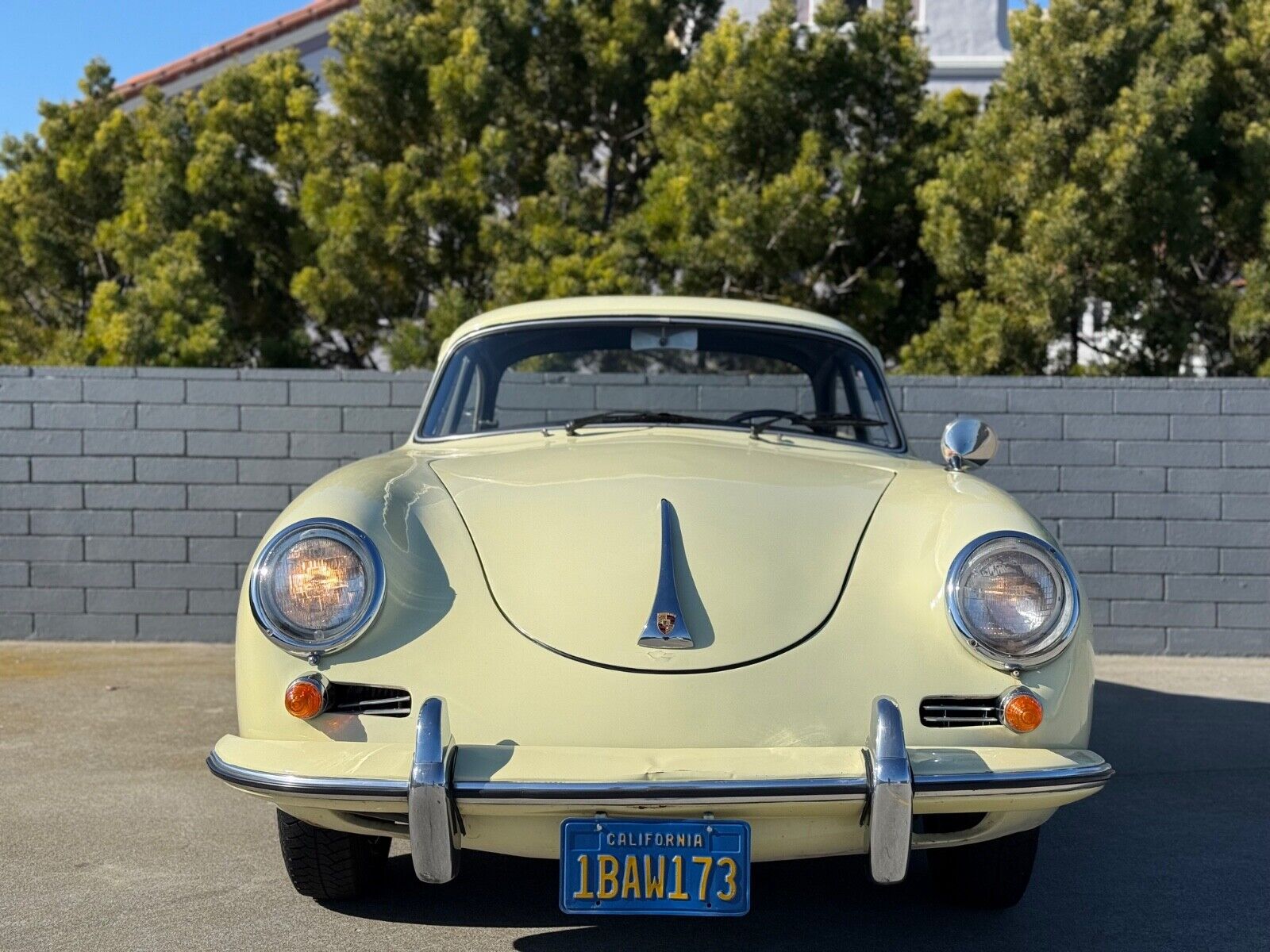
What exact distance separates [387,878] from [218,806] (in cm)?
92

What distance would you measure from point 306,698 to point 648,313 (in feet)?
6.24

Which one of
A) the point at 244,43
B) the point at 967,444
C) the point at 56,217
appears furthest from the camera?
the point at 244,43

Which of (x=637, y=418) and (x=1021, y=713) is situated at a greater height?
(x=637, y=418)

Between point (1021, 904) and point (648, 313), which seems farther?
point (648, 313)

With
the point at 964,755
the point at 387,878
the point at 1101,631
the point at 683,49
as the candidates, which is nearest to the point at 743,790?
the point at 964,755

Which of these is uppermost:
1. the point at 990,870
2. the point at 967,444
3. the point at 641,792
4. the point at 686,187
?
the point at 686,187

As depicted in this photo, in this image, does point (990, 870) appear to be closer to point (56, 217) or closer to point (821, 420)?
point (821, 420)

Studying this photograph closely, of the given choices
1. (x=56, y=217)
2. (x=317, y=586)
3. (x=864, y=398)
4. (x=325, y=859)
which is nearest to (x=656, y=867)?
(x=317, y=586)

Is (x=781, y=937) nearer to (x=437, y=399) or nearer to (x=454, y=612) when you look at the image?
(x=454, y=612)

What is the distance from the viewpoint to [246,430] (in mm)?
6906

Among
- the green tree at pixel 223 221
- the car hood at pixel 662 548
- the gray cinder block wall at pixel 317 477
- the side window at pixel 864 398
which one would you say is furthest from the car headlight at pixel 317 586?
the green tree at pixel 223 221

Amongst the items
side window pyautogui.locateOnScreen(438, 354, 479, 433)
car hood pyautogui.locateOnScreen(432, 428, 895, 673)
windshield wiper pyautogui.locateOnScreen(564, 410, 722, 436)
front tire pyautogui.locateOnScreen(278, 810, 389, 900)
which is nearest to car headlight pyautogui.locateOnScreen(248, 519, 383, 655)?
car hood pyautogui.locateOnScreen(432, 428, 895, 673)

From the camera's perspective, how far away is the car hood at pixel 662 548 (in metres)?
2.64

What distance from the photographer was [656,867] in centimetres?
240
